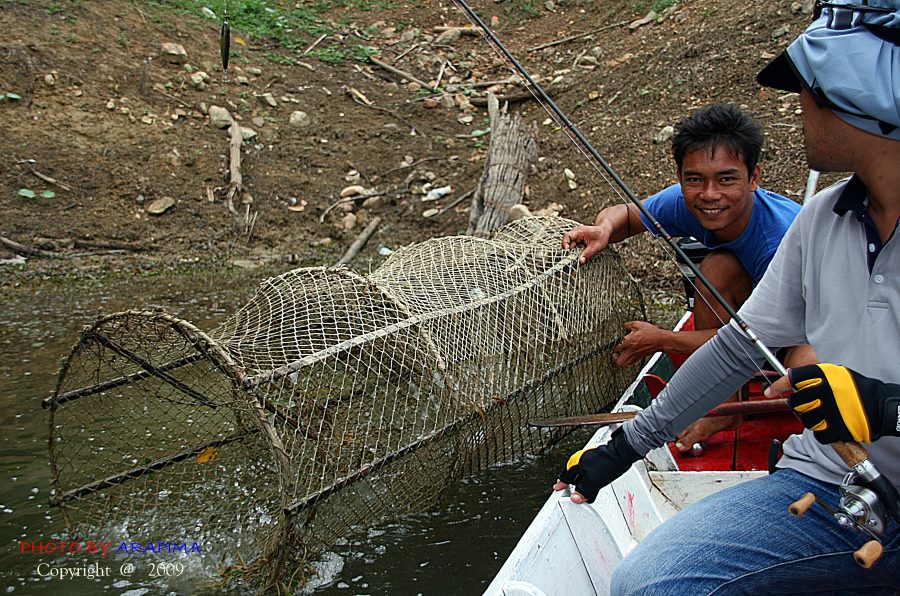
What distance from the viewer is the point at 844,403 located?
1.71 m

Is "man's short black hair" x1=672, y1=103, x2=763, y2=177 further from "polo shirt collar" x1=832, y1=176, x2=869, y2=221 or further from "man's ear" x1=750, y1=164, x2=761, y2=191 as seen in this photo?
"polo shirt collar" x1=832, y1=176, x2=869, y2=221

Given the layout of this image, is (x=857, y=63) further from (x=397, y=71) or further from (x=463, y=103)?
(x=397, y=71)

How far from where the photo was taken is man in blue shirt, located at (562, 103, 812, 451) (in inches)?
143

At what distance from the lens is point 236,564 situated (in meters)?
3.59

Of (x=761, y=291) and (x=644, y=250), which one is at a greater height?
(x=761, y=291)

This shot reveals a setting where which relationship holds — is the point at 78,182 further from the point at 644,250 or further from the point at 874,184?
the point at 874,184

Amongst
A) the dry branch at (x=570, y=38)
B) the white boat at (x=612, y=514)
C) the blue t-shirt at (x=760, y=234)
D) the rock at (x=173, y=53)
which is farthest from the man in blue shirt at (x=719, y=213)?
the dry branch at (x=570, y=38)

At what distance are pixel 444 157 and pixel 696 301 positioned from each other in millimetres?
6679

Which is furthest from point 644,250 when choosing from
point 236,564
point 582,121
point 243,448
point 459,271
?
point 236,564

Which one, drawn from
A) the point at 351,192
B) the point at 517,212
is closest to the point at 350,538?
the point at 517,212

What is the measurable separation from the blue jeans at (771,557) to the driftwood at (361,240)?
685 cm

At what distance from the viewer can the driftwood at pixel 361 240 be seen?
28.7 ft

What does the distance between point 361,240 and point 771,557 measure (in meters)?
7.40

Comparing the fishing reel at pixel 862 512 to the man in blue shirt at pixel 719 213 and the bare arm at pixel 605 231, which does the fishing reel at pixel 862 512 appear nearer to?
the man in blue shirt at pixel 719 213
